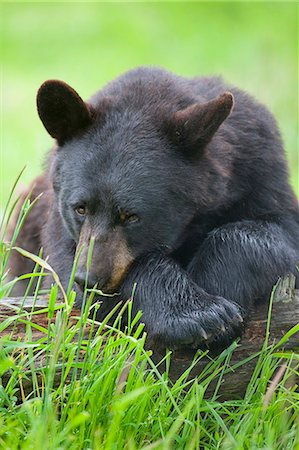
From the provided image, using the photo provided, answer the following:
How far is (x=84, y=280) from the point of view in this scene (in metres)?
4.16

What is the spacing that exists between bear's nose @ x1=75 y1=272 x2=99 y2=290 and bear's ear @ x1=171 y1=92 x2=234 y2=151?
3.00 ft

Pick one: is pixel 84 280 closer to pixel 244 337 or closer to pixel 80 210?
pixel 80 210

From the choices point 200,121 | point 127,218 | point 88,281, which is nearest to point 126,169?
point 127,218

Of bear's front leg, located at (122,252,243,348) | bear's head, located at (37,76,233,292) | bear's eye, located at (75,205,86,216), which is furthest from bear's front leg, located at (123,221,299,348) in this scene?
bear's eye, located at (75,205,86,216)

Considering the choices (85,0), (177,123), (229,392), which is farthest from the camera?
(85,0)

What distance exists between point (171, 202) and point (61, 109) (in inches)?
30.0

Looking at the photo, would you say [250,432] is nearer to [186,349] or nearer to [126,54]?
[186,349]

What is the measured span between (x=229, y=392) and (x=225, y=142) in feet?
4.69

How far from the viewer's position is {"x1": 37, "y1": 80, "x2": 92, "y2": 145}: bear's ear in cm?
454

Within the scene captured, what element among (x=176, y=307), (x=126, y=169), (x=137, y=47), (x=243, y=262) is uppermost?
(x=137, y=47)

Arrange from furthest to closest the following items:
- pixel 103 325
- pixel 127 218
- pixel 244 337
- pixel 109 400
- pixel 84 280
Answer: pixel 127 218 < pixel 244 337 < pixel 84 280 < pixel 103 325 < pixel 109 400

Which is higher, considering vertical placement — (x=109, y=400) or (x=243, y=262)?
(x=243, y=262)

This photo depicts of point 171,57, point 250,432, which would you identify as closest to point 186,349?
point 250,432

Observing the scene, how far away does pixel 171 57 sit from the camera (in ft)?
62.9
